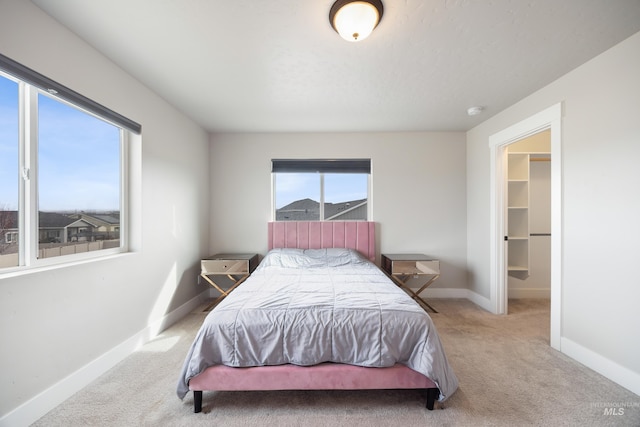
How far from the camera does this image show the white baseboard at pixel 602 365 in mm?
1655

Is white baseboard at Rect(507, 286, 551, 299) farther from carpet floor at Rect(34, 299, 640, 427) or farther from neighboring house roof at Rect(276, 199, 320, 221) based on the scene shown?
neighboring house roof at Rect(276, 199, 320, 221)

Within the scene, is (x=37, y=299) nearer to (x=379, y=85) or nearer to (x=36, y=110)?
(x=36, y=110)

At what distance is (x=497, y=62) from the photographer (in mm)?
1933

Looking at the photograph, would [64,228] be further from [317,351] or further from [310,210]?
[310,210]

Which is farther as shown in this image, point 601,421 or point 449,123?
point 449,123

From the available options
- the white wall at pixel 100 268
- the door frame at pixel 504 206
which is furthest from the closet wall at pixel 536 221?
the white wall at pixel 100 268

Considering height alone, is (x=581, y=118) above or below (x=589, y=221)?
above

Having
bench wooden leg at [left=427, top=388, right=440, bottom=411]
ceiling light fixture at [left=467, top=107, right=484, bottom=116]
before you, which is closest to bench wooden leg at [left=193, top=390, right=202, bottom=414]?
bench wooden leg at [left=427, top=388, right=440, bottom=411]

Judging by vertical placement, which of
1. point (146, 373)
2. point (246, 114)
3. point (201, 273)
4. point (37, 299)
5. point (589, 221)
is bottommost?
point (146, 373)

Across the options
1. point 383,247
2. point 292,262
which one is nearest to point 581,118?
point 383,247

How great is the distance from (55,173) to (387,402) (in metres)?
Answer: 2.75

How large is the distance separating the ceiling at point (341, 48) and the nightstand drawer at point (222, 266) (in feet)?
6.07

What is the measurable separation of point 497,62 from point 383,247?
8.02 feet

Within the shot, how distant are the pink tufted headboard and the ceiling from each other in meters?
1.59
